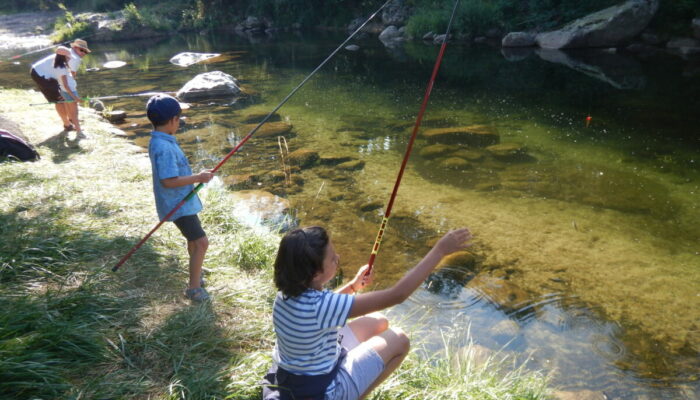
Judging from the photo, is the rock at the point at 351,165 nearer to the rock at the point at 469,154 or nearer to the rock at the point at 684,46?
the rock at the point at 469,154

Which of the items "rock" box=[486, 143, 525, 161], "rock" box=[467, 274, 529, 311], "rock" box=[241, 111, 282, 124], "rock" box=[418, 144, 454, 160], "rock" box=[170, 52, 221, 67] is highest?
"rock" box=[486, 143, 525, 161]

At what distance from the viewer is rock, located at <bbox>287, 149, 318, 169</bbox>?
6.84 m

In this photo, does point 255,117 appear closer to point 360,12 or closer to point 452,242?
point 452,242

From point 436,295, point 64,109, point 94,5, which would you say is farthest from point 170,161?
point 94,5

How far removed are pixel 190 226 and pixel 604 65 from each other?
13329mm

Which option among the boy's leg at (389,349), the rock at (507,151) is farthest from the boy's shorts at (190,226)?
the rock at (507,151)

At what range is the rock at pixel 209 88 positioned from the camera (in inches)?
436

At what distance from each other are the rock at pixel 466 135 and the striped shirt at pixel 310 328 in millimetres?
5955

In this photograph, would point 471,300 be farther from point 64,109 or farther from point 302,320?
point 64,109

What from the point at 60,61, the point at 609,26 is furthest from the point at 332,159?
the point at 609,26

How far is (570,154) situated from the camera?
6.77 metres

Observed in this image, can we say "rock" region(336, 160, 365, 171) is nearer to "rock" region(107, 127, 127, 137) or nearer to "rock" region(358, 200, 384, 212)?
"rock" region(358, 200, 384, 212)


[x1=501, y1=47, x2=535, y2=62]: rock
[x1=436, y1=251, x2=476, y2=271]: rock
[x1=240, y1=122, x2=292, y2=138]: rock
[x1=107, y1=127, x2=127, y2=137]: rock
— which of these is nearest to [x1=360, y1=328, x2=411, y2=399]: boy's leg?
[x1=436, y1=251, x2=476, y2=271]: rock

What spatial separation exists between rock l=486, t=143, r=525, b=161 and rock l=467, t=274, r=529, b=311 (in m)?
3.18
